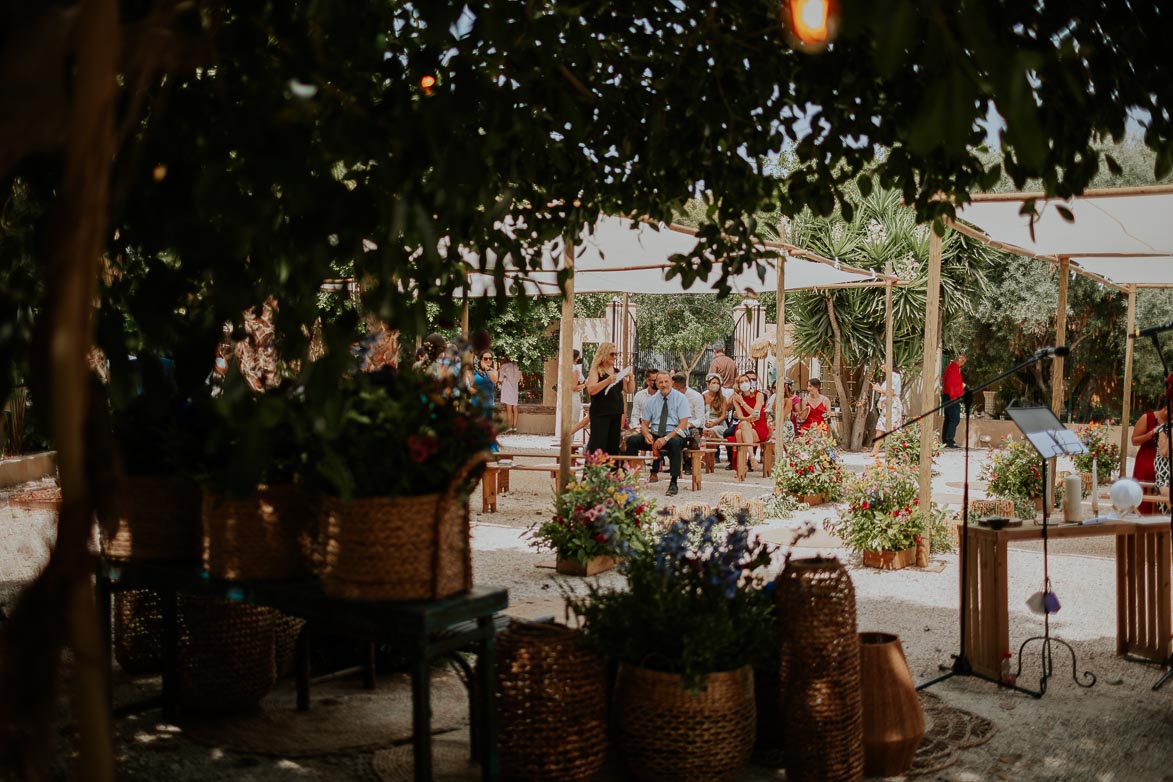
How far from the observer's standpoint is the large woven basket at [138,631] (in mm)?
4609

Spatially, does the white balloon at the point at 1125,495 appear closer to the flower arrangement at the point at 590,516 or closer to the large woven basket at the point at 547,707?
the flower arrangement at the point at 590,516

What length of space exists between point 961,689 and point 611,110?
299cm

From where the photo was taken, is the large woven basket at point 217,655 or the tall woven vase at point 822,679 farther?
the large woven basket at point 217,655

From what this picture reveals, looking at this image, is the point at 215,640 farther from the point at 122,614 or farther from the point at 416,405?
the point at 416,405

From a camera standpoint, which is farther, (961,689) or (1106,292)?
(1106,292)

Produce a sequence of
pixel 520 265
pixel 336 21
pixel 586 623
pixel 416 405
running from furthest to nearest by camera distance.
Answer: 1. pixel 520 265
2. pixel 586 623
3. pixel 416 405
4. pixel 336 21

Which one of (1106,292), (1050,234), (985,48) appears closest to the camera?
(985,48)

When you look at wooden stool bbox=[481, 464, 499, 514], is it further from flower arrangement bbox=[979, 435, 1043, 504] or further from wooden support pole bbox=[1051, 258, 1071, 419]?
wooden support pole bbox=[1051, 258, 1071, 419]

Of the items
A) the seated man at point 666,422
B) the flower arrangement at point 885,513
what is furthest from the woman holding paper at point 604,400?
the flower arrangement at point 885,513

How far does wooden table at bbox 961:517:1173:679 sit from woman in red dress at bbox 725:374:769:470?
7.46m

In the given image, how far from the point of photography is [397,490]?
2.74 meters

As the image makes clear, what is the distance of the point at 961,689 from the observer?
470 cm

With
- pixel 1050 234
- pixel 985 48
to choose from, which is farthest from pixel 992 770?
pixel 1050 234

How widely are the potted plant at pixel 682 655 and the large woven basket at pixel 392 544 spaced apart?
A: 0.83 metres
